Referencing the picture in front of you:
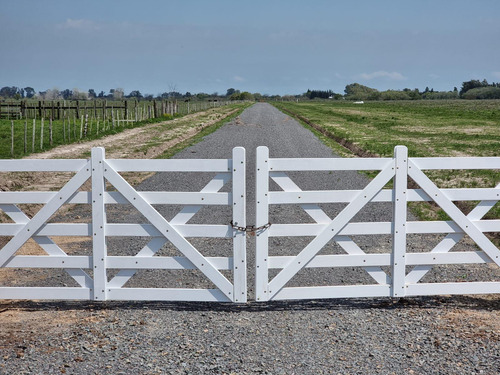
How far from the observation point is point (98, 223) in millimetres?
6688

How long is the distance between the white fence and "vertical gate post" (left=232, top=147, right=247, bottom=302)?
1 cm

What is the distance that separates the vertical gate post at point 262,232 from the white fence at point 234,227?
0.01 m

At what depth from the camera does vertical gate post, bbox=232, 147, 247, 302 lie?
6.54m

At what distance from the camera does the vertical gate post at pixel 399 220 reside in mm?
6672

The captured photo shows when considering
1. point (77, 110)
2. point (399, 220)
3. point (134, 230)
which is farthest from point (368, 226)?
point (77, 110)

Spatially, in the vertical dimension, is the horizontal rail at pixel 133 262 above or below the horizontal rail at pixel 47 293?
above

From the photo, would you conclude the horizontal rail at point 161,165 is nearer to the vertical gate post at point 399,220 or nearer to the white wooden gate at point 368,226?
the white wooden gate at point 368,226

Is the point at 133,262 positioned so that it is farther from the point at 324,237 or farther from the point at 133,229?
the point at 324,237

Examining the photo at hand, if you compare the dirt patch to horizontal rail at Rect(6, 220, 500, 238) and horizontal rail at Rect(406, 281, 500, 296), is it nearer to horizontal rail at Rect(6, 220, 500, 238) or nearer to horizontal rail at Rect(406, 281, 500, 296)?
horizontal rail at Rect(406, 281, 500, 296)

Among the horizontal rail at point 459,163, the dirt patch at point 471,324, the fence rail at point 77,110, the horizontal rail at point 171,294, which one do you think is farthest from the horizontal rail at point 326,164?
the fence rail at point 77,110

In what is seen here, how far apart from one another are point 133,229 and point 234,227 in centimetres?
103

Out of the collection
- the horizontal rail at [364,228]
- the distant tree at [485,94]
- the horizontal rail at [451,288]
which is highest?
the distant tree at [485,94]

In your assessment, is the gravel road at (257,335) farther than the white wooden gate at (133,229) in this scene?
No

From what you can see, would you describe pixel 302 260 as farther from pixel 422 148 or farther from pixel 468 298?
pixel 422 148
